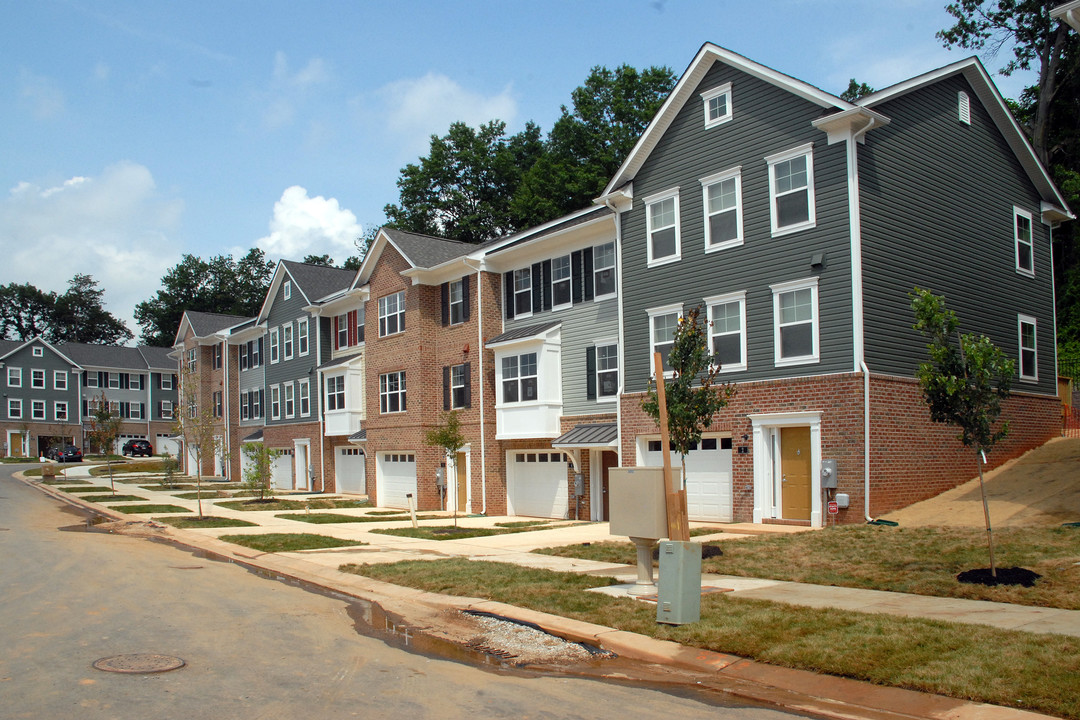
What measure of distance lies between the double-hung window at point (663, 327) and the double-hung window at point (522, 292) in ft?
21.2

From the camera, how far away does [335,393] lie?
1526 inches

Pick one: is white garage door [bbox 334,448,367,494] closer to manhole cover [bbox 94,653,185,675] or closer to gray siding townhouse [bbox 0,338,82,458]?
manhole cover [bbox 94,653,185,675]

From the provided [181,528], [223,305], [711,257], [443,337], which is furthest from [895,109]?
[223,305]

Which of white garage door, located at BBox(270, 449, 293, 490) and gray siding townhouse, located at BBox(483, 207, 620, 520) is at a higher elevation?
gray siding townhouse, located at BBox(483, 207, 620, 520)

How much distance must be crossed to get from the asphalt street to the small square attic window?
19.6 m

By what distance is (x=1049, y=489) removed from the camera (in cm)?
1838

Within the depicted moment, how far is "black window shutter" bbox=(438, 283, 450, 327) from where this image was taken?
103ft

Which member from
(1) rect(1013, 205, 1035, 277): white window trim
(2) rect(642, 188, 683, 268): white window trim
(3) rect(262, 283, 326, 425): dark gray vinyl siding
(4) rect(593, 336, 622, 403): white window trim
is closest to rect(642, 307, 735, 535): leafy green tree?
(2) rect(642, 188, 683, 268): white window trim

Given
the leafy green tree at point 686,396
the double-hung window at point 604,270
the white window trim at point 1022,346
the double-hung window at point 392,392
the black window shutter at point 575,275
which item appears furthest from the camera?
the double-hung window at point 392,392

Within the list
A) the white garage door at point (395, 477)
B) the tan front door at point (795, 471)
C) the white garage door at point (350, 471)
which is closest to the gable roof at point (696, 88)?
the tan front door at point (795, 471)

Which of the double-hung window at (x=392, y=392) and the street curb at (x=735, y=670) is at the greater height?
the double-hung window at (x=392, y=392)

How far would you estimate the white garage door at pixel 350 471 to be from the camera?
38469 mm

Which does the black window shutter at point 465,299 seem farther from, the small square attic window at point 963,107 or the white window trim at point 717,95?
the small square attic window at point 963,107

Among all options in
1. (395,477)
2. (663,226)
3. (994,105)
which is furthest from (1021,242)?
(395,477)
